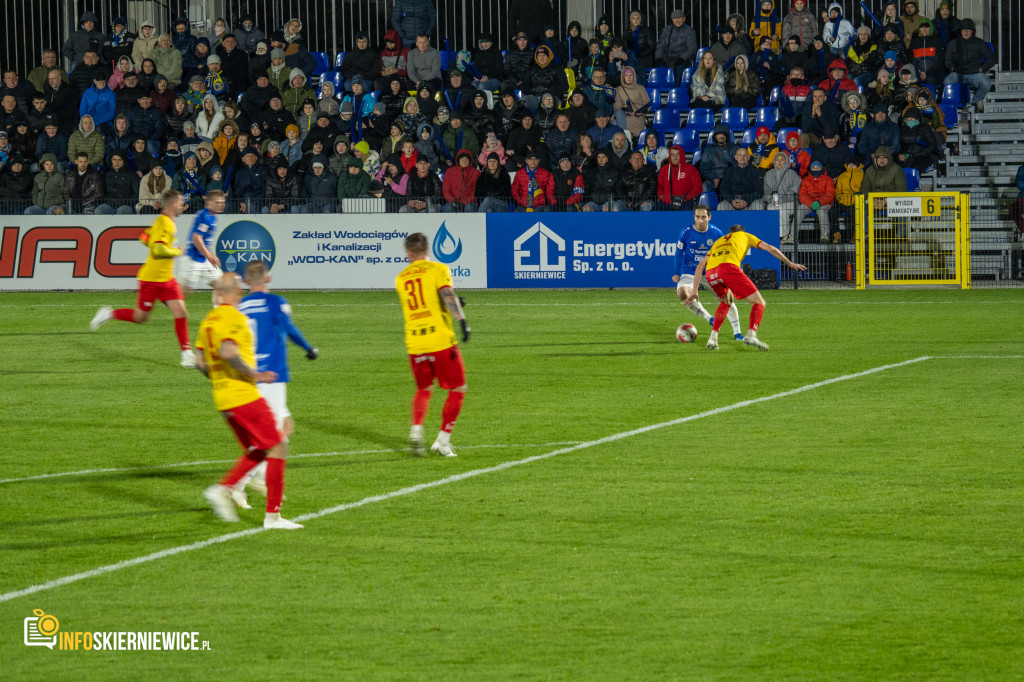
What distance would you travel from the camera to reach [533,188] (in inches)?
1082

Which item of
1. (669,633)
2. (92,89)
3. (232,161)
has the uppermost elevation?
(92,89)

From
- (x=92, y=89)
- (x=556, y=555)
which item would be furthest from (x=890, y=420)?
(x=92, y=89)

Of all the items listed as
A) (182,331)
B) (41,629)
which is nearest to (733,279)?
(182,331)

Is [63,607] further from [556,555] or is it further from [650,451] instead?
[650,451]

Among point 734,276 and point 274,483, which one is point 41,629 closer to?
point 274,483

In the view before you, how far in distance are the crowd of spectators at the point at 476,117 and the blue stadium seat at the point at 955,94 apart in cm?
27

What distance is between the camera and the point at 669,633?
5836mm

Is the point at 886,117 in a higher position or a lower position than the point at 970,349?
higher

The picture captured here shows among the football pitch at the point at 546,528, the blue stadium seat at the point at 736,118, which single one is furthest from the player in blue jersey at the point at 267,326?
the blue stadium seat at the point at 736,118

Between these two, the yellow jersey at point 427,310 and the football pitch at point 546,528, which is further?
the yellow jersey at point 427,310

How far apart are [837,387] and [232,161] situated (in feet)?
60.6

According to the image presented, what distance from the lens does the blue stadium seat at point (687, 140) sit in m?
30.5

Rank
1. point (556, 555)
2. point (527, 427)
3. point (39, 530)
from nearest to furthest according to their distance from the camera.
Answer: point (556, 555) < point (39, 530) < point (527, 427)

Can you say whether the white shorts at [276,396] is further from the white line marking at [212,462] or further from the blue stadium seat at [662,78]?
the blue stadium seat at [662,78]
